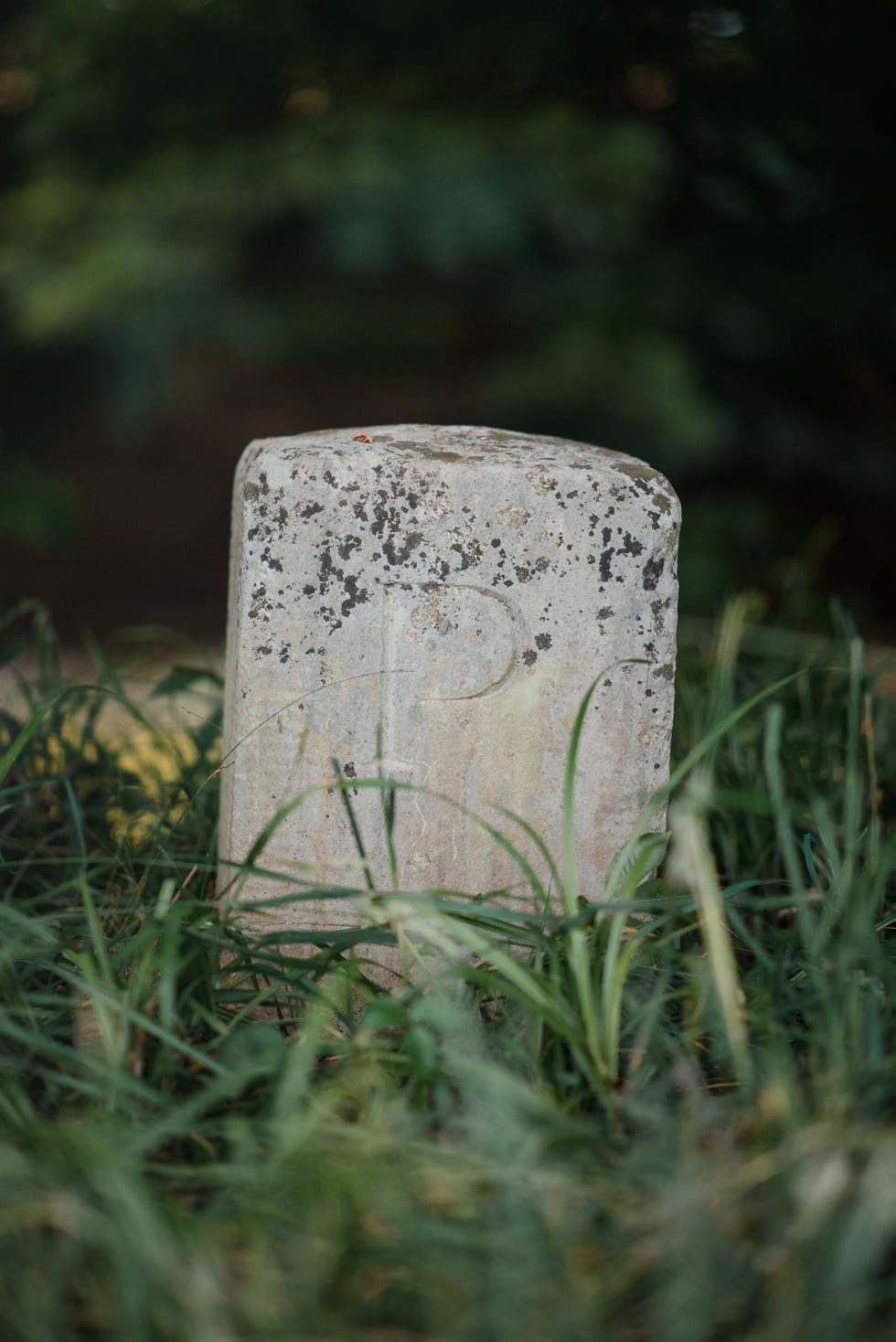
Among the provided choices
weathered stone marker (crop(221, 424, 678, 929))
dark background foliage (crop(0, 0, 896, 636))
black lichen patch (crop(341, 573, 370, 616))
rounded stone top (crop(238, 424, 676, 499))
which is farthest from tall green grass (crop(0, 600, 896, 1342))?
dark background foliage (crop(0, 0, 896, 636))

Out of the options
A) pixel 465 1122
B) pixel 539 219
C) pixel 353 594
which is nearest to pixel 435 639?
pixel 353 594

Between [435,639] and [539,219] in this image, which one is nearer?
[435,639]

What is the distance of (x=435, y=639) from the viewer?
148 cm

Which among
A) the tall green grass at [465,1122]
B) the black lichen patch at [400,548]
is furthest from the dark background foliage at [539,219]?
the tall green grass at [465,1122]

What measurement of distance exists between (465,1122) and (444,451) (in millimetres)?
880

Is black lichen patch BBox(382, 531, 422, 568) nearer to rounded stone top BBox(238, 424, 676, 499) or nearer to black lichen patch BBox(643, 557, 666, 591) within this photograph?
rounded stone top BBox(238, 424, 676, 499)

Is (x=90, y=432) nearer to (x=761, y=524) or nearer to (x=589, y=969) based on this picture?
(x=761, y=524)

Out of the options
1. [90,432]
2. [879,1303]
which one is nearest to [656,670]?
[879,1303]

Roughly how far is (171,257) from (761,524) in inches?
108

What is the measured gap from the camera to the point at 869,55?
11.7ft

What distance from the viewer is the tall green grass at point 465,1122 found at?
0.87 meters

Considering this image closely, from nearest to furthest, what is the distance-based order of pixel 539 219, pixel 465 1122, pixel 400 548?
1. pixel 465 1122
2. pixel 400 548
3. pixel 539 219

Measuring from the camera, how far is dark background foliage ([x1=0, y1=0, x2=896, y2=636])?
3832 mm

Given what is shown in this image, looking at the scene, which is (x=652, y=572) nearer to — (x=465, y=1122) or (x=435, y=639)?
(x=435, y=639)
